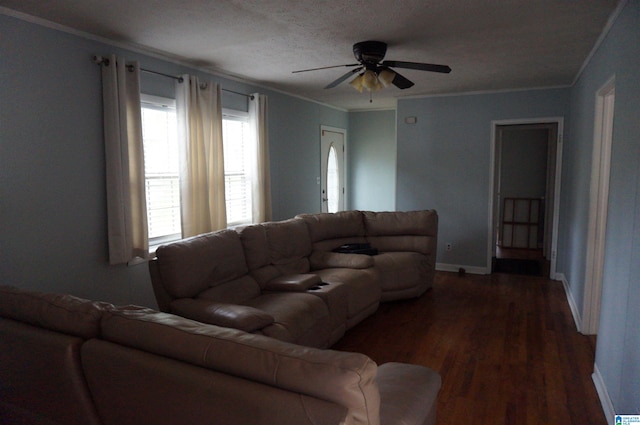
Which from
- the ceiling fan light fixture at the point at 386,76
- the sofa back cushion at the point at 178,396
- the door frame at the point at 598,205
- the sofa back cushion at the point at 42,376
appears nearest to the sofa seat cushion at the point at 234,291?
the sofa back cushion at the point at 42,376

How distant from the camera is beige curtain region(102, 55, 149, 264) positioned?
11.0 ft

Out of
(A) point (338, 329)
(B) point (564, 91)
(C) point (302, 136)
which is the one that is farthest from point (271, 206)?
(B) point (564, 91)

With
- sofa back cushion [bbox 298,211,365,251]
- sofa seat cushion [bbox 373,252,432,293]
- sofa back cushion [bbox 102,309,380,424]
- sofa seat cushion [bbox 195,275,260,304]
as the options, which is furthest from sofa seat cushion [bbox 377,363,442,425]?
sofa back cushion [bbox 298,211,365,251]

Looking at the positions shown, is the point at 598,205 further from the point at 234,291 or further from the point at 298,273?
the point at 234,291

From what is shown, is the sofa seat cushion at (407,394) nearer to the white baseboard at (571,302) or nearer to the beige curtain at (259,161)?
the white baseboard at (571,302)

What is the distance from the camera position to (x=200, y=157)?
419 centimetres

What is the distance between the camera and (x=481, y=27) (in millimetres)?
3107

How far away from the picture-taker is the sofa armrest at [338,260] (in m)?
4.29

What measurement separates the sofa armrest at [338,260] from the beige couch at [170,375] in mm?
2392

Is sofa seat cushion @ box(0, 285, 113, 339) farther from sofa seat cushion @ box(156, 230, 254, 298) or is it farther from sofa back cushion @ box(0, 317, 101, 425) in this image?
sofa seat cushion @ box(156, 230, 254, 298)

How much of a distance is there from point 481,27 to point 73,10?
2.78 metres

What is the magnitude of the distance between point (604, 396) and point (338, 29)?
2.99m

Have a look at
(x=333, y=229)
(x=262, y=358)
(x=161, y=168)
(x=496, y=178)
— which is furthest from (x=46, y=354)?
(x=496, y=178)

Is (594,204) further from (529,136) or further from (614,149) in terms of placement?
(529,136)
